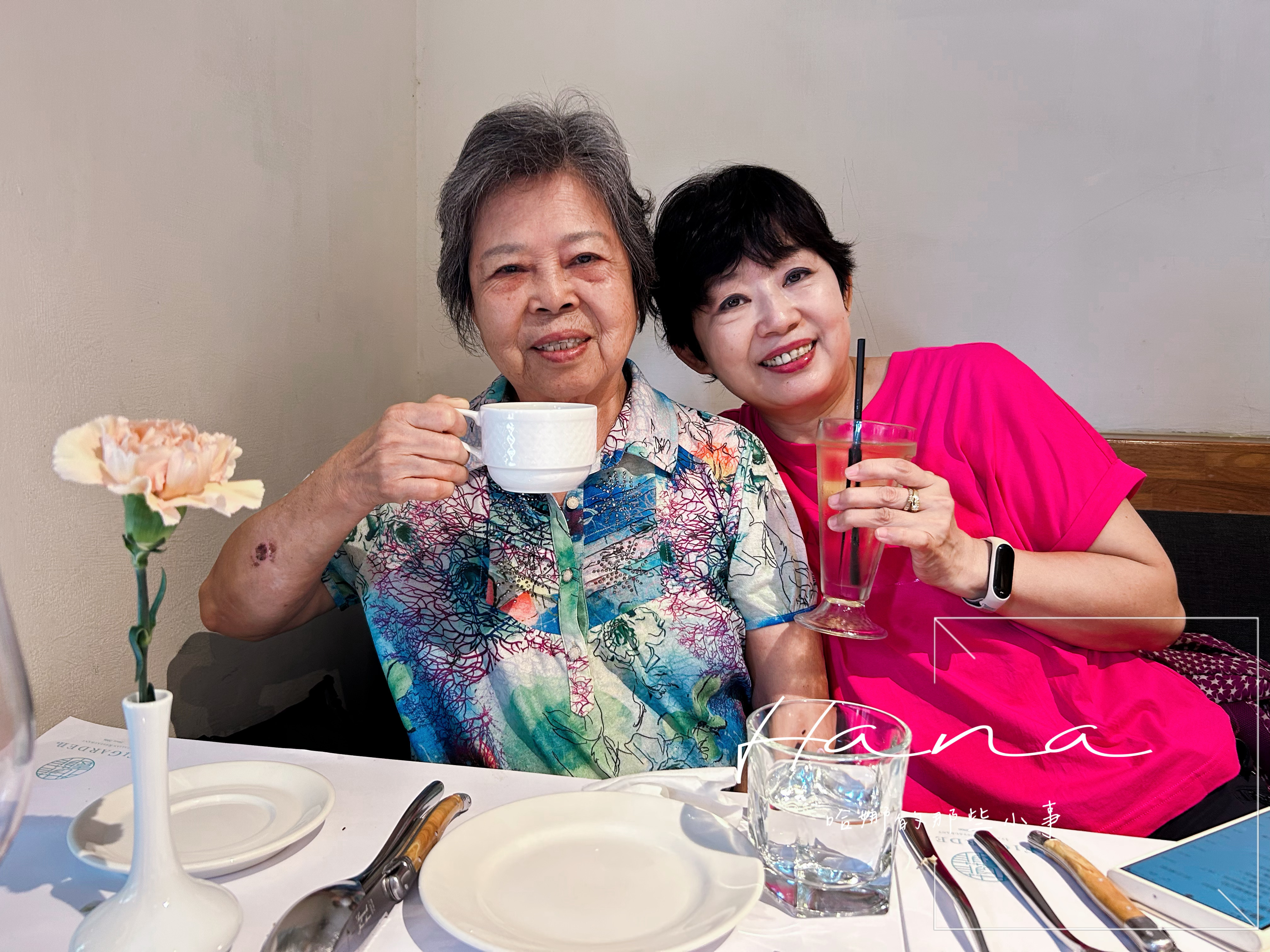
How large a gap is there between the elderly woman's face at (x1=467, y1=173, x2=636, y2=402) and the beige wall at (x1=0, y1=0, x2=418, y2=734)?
0.49 m

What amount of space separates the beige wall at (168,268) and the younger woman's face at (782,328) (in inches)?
34.7

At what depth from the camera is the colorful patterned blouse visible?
1361 millimetres

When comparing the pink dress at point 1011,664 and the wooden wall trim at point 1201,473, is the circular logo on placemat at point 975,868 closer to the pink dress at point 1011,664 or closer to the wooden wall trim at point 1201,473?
the pink dress at point 1011,664

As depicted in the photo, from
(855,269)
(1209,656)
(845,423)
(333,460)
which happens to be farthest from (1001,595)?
(855,269)

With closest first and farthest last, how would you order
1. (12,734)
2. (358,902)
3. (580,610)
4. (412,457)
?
(12,734), (358,902), (412,457), (580,610)

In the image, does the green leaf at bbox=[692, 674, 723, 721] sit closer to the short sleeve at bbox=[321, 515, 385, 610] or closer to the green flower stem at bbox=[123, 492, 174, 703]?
the short sleeve at bbox=[321, 515, 385, 610]

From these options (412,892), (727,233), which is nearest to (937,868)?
(412,892)

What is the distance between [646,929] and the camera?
0.72 m

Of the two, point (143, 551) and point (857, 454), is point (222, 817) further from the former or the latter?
point (857, 454)

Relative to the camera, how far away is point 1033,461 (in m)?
1.48

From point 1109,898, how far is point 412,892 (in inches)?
24.2

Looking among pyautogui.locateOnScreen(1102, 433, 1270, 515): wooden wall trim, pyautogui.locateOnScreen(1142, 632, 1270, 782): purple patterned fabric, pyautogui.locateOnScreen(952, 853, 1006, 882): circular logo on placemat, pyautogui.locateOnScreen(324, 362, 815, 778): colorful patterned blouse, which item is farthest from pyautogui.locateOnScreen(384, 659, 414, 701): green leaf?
pyautogui.locateOnScreen(1102, 433, 1270, 515): wooden wall trim

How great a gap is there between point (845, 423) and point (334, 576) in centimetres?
86

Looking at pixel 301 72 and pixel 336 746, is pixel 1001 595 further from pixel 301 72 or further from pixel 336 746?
pixel 301 72
